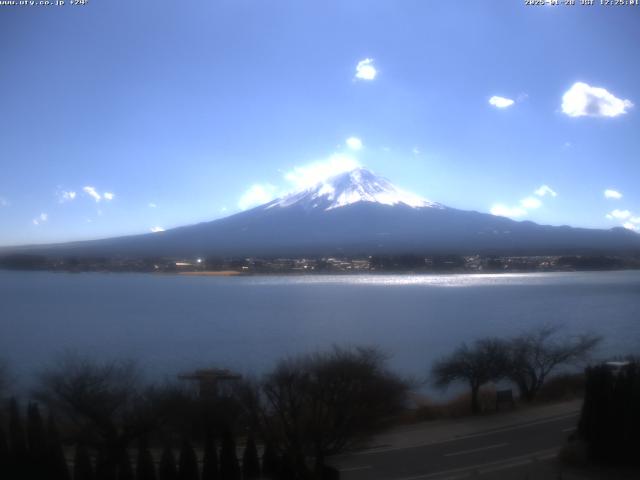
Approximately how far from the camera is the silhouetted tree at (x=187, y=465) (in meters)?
4.69

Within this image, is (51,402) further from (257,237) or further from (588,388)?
(257,237)

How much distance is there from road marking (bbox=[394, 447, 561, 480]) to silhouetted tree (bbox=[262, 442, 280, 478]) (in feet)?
3.66

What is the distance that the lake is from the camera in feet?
34.5

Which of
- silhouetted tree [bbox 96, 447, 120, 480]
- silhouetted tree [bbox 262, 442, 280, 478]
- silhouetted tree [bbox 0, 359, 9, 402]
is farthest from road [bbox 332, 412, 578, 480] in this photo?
silhouetted tree [bbox 0, 359, 9, 402]

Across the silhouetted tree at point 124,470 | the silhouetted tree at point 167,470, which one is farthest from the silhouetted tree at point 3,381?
the silhouetted tree at point 167,470

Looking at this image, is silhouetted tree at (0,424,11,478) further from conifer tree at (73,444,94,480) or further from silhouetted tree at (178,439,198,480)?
silhouetted tree at (178,439,198,480)

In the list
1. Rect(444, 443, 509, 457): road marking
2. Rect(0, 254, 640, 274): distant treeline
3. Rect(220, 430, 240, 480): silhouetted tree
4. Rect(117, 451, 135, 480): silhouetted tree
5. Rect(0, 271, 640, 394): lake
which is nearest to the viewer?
Rect(117, 451, 135, 480): silhouetted tree

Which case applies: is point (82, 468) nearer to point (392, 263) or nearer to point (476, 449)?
point (476, 449)

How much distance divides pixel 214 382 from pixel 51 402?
181cm

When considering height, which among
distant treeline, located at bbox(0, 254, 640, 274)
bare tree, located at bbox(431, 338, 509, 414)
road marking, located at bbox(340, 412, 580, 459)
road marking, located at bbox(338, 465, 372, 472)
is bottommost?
road marking, located at bbox(340, 412, 580, 459)

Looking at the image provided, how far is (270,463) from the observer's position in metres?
5.03

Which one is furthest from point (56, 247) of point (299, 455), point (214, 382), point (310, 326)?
point (299, 455)

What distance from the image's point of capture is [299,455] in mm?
5160

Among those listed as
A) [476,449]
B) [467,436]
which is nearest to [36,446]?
[476,449]
